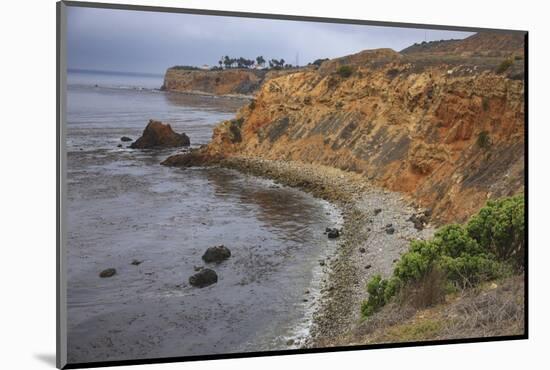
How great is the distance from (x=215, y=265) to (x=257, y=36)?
186cm

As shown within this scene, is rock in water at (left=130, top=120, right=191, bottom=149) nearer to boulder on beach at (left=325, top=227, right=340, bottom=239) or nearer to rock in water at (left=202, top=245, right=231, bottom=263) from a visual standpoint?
rock in water at (left=202, top=245, right=231, bottom=263)

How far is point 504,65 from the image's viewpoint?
6855mm

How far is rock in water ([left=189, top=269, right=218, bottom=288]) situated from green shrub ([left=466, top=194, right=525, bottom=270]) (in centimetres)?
226

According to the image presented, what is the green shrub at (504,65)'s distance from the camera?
6.85 m

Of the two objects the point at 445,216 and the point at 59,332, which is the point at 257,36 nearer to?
the point at 445,216

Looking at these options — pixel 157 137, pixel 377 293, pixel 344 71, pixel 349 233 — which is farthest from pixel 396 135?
pixel 157 137

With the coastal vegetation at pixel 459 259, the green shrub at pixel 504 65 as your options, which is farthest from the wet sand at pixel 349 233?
the green shrub at pixel 504 65

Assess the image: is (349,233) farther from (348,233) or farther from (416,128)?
(416,128)

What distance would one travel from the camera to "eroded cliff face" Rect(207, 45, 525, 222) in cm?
671

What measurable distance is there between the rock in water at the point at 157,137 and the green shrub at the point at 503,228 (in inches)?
104

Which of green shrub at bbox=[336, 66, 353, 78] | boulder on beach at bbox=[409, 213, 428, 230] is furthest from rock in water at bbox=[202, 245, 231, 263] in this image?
green shrub at bbox=[336, 66, 353, 78]

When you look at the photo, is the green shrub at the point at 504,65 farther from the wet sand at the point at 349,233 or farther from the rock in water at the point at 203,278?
the rock in water at the point at 203,278

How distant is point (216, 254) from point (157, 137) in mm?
1035

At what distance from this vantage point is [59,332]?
5578mm
